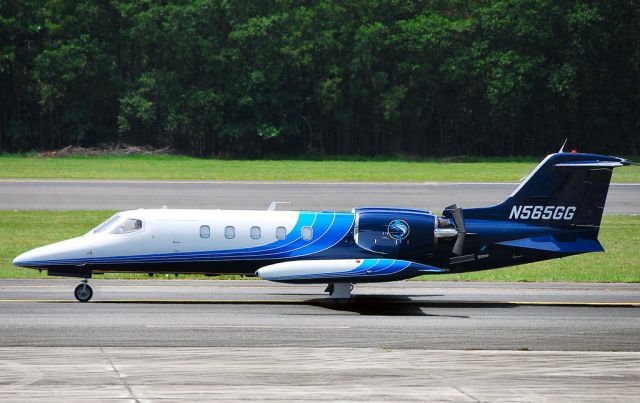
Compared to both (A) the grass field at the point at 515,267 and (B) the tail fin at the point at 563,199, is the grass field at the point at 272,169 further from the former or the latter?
(B) the tail fin at the point at 563,199

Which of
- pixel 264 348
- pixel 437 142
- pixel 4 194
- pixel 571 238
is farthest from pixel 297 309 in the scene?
pixel 437 142

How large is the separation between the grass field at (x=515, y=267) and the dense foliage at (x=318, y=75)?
4574 cm

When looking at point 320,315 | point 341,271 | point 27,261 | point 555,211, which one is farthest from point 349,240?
point 27,261

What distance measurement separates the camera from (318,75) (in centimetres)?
9025

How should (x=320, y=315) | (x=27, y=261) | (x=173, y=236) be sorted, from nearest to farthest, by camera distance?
(x=320, y=315)
(x=27, y=261)
(x=173, y=236)

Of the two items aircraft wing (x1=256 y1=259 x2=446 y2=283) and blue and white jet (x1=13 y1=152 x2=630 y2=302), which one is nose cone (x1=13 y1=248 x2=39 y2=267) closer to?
blue and white jet (x1=13 y1=152 x2=630 y2=302)

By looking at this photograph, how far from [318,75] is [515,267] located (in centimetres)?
6000

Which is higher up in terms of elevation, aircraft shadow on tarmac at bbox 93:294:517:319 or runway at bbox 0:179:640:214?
runway at bbox 0:179:640:214

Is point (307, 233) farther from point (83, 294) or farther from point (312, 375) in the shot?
point (312, 375)

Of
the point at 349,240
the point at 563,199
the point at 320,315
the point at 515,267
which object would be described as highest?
the point at 563,199

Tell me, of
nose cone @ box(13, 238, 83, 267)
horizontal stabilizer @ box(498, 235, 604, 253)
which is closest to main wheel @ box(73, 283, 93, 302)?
nose cone @ box(13, 238, 83, 267)

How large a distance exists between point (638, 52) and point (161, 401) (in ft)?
271

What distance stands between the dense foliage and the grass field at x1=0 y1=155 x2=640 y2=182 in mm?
6910

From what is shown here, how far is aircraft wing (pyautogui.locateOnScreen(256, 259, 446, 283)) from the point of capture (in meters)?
22.4
